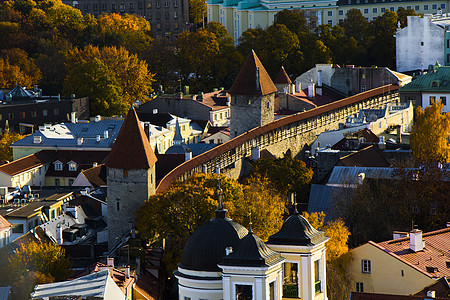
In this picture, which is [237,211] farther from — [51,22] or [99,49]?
[51,22]

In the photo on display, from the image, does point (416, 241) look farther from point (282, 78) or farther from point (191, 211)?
point (282, 78)

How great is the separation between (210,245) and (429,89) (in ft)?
212

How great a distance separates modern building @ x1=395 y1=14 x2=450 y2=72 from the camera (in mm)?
129875

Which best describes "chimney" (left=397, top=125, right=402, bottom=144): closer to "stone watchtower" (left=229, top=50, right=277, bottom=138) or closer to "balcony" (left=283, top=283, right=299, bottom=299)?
"stone watchtower" (left=229, top=50, right=277, bottom=138)

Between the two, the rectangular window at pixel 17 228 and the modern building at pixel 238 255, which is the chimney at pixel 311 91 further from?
the modern building at pixel 238 255

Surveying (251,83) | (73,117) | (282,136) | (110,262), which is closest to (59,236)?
(110,262)

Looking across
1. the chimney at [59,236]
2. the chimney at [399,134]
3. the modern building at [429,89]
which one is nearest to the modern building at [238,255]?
the chimney at [59,236]

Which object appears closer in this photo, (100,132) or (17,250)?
(17,250)

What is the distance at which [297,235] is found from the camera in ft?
166

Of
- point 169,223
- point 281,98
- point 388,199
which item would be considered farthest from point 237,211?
point 281,98

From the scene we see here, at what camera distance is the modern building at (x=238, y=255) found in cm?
4769

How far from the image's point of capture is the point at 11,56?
152 m

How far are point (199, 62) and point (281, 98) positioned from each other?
24193mm

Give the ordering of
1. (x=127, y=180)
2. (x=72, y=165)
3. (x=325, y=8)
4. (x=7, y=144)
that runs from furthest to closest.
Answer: (x=325, y=8) < (x=7, y=144) < (x=72, y=165) < (x=127, y=180)
